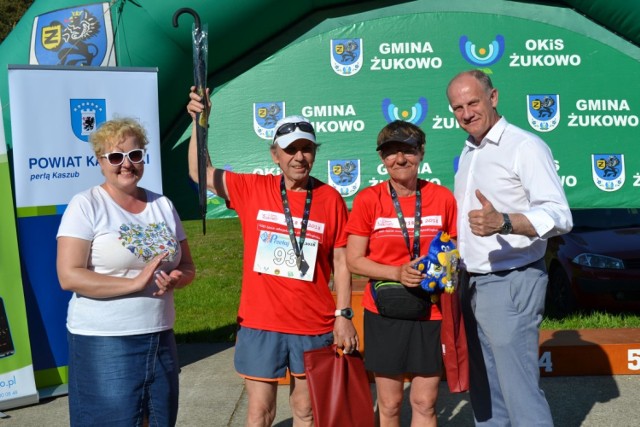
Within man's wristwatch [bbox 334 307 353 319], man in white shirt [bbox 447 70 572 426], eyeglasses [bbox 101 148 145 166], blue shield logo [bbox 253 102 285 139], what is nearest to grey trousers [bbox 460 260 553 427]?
man in white shirt [bbox 447 70 572 426]

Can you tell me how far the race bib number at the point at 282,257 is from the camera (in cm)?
345

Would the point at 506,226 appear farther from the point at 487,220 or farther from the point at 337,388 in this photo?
the point at 337,388

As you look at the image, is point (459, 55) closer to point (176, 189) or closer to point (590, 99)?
point (590, 99)

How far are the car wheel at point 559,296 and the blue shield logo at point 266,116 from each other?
3701 millimetres

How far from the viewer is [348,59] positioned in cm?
572

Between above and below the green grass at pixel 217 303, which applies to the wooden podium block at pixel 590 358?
above

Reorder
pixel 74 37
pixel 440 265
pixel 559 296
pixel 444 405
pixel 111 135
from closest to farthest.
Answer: pixel 111 135, pixel 440 265, pixel 444 405, pixel 74 37, pixel 559 296

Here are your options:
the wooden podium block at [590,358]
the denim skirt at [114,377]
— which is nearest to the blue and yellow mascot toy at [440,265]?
the denim skirt at [114,377]

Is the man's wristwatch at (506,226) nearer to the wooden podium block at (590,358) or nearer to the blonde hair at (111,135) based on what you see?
the blonde hair at (111,135)

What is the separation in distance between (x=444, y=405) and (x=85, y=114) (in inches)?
125

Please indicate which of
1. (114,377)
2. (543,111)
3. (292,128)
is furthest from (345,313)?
(543,111)

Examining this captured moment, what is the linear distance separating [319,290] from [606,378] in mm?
2964

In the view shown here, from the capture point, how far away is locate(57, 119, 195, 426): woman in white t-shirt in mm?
2896

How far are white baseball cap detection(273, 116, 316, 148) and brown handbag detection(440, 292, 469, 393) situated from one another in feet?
3.13
